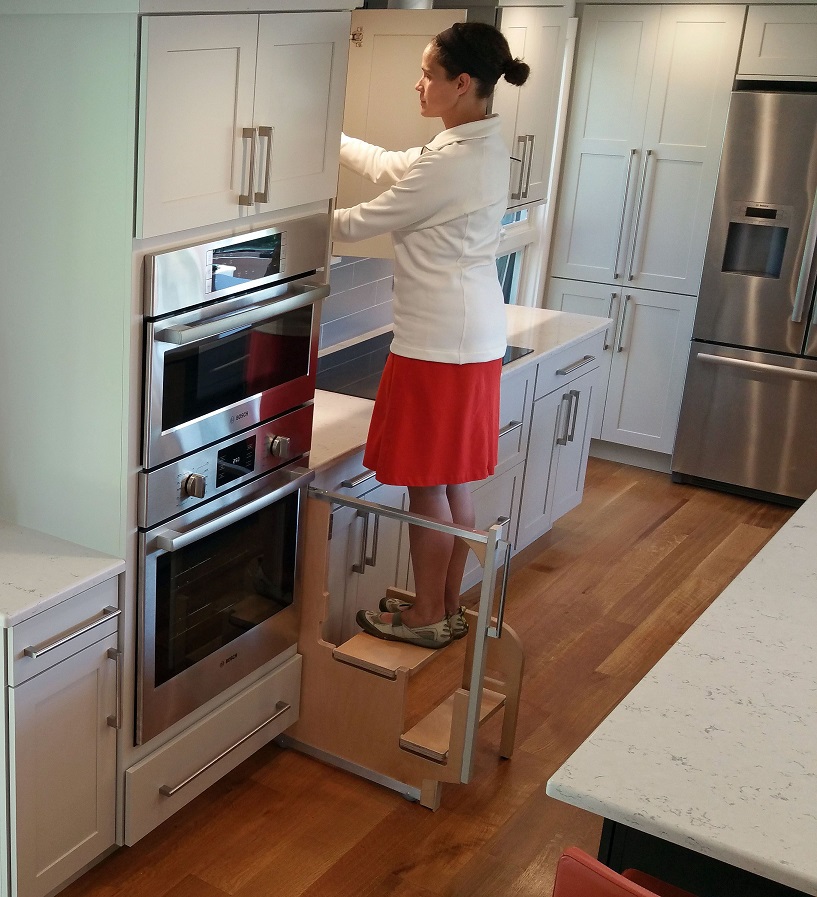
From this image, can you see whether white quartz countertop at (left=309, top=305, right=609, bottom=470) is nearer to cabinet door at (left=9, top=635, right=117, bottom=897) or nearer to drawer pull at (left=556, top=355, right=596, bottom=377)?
drawer pull at (left=556, top=355, right=596, bottom=377)

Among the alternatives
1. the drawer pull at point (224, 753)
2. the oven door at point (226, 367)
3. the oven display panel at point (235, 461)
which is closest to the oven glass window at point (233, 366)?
the oven door at point (226, 367)

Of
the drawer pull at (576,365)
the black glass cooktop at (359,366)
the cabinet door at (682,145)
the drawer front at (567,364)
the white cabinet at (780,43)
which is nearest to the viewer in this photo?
the black glass cooktop at (359,366)

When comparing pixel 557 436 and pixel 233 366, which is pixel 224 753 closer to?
pixel 233 366

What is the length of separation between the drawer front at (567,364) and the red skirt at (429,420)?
1.00 meters

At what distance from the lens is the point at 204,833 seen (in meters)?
A: 2.62

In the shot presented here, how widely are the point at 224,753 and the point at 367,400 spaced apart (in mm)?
1107

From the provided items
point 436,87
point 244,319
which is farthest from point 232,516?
point 436,87

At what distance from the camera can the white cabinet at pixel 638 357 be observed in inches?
197

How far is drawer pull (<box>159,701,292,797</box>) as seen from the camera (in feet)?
8.18

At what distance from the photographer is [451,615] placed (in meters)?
2.99

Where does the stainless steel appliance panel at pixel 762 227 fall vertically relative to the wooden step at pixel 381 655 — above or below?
above

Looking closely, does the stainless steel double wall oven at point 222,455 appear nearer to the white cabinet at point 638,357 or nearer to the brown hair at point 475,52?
the brown hair at point 475,52

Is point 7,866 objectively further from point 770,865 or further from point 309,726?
point 770,865

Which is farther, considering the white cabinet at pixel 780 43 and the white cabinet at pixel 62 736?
the white cabinet at pixel 780 43
